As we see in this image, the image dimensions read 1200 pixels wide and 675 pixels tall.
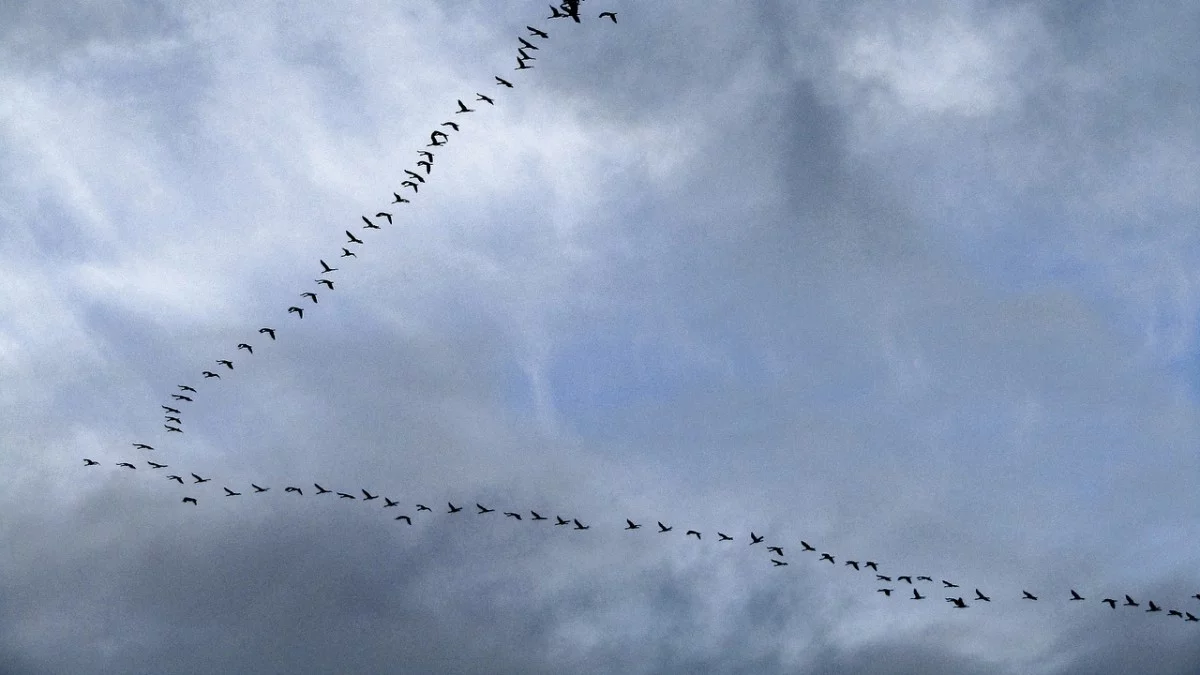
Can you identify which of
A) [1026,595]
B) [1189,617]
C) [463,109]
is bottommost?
[1189,617]

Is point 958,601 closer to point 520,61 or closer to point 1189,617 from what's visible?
point 1189,617

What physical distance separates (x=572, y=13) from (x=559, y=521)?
88.2 metres

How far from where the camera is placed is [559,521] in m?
166

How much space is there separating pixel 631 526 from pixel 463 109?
6574 centimetres

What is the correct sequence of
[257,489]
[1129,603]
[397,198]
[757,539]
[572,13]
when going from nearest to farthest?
1. [572,13]
2. [397,198]
3. [1129,603]
4. [757,539]
5. [257,489]

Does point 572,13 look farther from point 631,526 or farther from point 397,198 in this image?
point 631,526

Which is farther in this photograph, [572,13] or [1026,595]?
[1026,595]

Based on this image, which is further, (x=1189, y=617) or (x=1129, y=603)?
(x=1129, y=603)

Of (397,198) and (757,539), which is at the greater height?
(397,198)

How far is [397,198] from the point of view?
423 feet

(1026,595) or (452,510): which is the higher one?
(452,510)

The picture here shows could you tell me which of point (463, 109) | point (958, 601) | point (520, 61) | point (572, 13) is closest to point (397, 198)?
point (463, 109)

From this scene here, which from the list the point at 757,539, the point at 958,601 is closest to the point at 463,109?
the point at 757,539

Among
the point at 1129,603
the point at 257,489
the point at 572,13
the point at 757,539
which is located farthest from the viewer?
the point at 257,489
